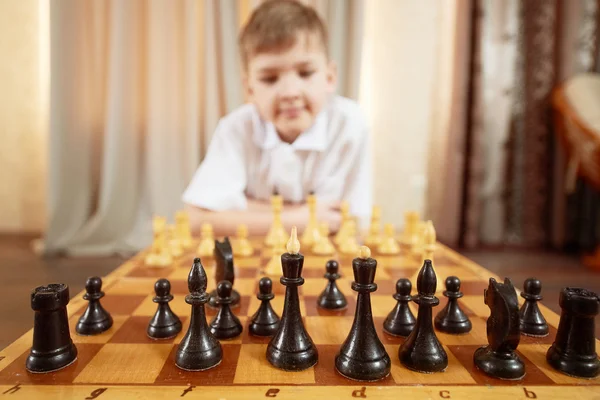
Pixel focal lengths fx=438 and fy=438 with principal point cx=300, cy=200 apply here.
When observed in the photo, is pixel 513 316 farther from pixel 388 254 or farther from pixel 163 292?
pixel 388 254

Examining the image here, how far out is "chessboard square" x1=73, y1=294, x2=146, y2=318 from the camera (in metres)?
1.04

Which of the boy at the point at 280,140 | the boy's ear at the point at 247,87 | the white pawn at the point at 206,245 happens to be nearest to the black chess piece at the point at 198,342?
the white pawn at the point at 206,245

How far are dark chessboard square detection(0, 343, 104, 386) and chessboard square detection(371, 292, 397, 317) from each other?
24.2 inches

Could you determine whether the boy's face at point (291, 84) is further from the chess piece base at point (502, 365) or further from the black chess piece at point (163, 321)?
the chess piece base at point (502, 365)

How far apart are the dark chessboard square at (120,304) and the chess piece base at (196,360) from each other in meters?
0.34

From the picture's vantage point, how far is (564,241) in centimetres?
308

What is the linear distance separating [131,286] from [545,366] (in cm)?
102

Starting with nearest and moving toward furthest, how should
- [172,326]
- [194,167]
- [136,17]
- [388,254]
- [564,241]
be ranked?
[172,326] < [388,254] < [194,167] < [136,17] < [564,241]

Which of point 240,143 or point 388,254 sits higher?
point 240,143

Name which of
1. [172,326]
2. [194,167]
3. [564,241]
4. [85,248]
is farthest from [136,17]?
[564,241]

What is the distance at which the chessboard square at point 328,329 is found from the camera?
2.89 ft

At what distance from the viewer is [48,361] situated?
2.43 feet

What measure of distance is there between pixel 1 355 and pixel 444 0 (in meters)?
2.96

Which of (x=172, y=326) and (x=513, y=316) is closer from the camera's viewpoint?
(x=513, y=316)
